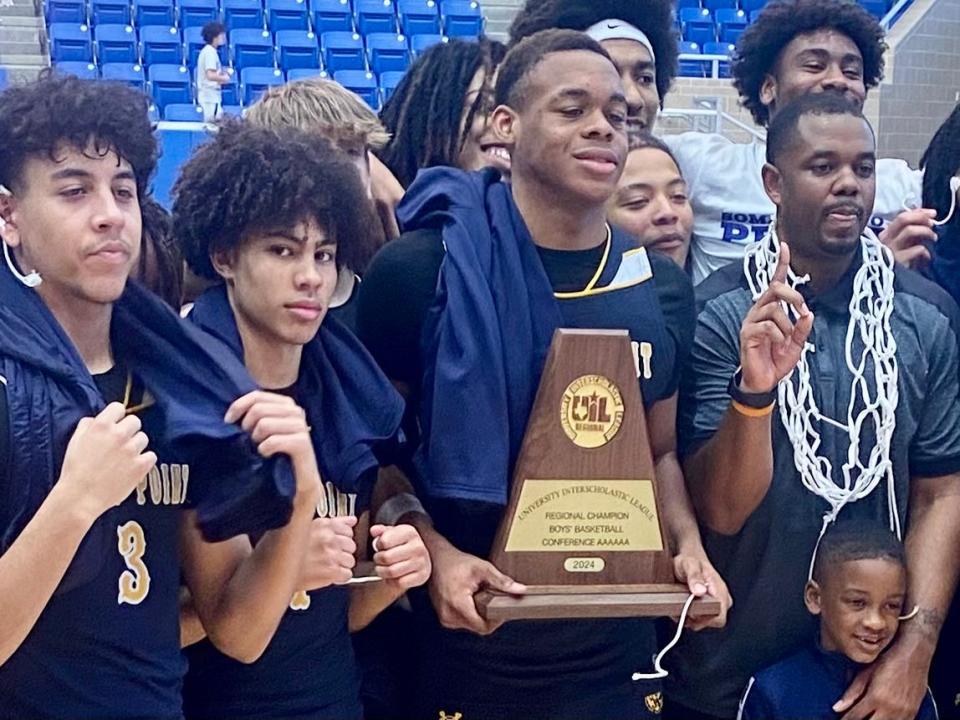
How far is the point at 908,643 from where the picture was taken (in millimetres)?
2545

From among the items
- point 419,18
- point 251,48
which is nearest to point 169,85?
point 251,48

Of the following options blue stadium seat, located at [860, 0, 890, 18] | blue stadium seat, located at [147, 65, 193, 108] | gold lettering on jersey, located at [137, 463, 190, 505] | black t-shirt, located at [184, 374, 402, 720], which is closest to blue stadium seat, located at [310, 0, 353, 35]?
blue stadium seat, located at [147, 65, 193, 108]

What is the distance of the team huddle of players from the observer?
1.94 metres

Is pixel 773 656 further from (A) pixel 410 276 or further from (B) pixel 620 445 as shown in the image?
(A) pixel 410 276

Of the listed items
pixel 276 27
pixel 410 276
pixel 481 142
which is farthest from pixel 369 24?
pixel 410 276

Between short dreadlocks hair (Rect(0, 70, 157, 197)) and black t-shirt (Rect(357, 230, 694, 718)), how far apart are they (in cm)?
53

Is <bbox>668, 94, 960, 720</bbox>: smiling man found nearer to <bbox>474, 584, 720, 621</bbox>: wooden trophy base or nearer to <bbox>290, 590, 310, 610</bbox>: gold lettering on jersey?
<bbox>474, 584, 720, 621</bbox>: wooden trophy base

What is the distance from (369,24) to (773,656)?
11.0 meters

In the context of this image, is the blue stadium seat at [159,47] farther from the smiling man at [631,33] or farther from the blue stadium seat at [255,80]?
the smiling man at [631,33]

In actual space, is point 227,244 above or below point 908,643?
above

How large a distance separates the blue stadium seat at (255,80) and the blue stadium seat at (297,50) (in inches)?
13.7

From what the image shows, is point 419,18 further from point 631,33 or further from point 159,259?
point 159,259

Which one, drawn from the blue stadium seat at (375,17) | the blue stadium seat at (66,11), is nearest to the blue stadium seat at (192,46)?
the blue stadium seat at (66,11)

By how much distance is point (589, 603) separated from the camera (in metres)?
2.17
